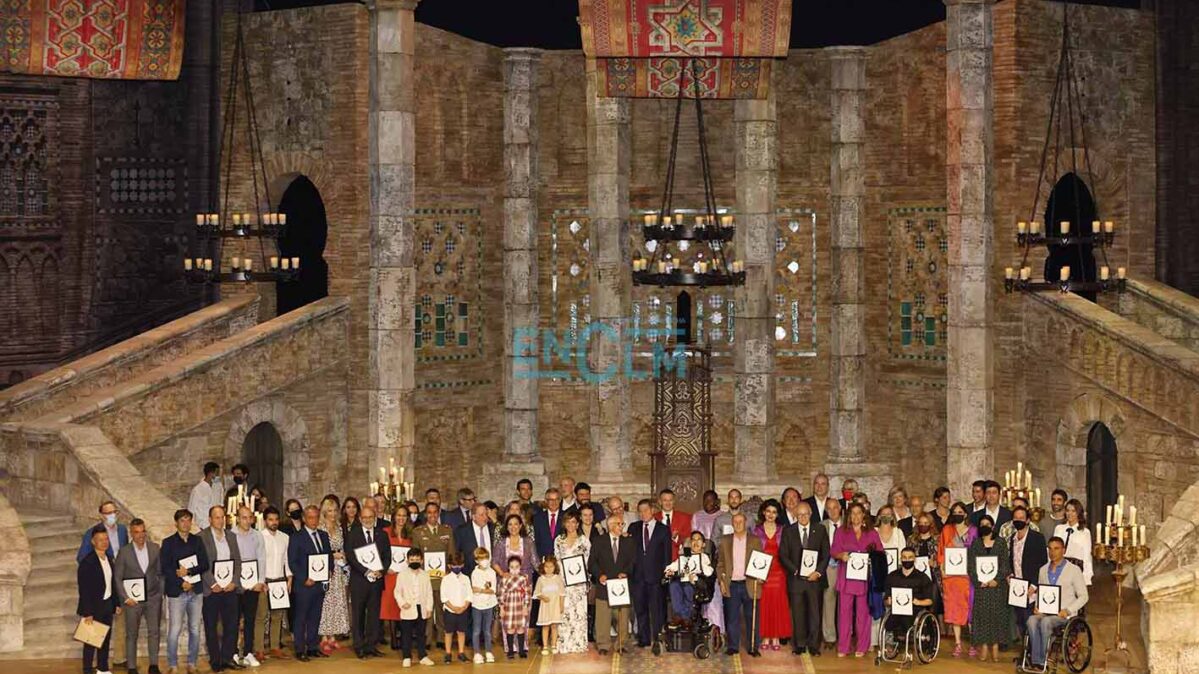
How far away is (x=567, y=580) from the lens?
18953 millimetres

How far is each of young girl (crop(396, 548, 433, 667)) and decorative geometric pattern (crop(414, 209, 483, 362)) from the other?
852cm

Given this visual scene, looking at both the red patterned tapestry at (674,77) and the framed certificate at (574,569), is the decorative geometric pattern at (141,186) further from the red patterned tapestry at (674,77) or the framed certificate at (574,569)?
the framed certificate at (574,569)

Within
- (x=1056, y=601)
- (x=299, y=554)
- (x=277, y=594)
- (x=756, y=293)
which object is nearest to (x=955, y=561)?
(x=1056, y=601)

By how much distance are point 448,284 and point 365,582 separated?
8.86m

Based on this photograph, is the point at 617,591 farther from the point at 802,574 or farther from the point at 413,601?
the point at 413,601

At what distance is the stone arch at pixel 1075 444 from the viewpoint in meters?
24.4

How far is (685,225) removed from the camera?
2258 centimetres

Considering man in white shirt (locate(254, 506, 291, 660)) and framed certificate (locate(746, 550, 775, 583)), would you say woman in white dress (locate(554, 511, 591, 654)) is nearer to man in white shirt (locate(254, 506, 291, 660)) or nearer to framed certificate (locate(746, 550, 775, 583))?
framed certificate (locate(746, 550, 775, 583))

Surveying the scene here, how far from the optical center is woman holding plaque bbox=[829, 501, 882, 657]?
1903cm

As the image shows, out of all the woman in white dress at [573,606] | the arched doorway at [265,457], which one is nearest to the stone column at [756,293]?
the arched doorway at [265,457]

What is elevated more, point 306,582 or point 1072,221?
point 1072,221

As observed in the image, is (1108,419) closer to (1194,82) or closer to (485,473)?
(1194,82)

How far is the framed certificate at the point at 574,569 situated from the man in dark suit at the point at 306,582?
88.8 inches

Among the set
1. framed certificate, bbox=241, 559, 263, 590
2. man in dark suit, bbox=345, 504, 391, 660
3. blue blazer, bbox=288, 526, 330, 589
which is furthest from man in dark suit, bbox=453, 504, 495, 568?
framed certificate, bbox=241, 559, 263, 590
